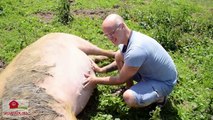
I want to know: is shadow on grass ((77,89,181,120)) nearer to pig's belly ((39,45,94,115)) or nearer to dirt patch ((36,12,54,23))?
pig's belly ((39,45,94,115))

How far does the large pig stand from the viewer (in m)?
4.66

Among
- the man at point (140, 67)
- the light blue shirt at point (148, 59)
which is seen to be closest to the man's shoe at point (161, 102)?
the man at point (140, 67)

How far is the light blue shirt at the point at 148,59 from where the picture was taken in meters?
5.06

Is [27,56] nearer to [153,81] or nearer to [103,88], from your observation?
[103,88]

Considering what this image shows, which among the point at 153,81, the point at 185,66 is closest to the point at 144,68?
the point at 153,81

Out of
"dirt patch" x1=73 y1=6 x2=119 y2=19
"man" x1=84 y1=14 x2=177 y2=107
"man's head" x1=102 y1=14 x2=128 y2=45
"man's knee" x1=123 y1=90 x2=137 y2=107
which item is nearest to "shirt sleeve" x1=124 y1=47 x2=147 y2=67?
"man" x1=84 y1=14 x2=177 y2=107

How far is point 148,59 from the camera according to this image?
17.1 feet

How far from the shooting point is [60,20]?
823cm

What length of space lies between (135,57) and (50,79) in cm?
107

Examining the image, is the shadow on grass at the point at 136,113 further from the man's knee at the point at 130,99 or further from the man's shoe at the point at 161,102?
the man's knee at the point at 130,99

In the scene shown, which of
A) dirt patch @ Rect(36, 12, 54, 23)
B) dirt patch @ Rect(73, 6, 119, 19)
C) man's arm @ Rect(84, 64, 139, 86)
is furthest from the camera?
dirt patch @ Rect(73, 6, 119, 19)

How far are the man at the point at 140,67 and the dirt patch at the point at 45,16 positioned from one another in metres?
3.08

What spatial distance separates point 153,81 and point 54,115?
1.50m

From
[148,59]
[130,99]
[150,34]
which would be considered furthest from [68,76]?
[150,34]
